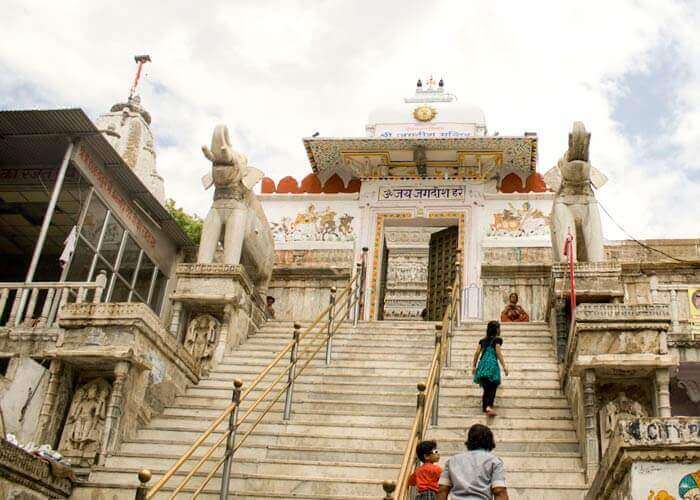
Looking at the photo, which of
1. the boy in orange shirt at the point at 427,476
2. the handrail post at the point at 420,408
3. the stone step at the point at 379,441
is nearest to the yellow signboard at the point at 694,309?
the stone step at the point at 379,441

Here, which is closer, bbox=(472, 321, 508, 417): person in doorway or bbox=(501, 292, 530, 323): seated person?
bbox=(472, 321, 508, 417): person in doorway

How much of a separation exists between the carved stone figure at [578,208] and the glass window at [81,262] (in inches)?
288

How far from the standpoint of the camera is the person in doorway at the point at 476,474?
4.38 m

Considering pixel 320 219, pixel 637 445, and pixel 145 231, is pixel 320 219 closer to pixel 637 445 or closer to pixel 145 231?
pixel 145 231

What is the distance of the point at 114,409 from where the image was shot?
7.92 m

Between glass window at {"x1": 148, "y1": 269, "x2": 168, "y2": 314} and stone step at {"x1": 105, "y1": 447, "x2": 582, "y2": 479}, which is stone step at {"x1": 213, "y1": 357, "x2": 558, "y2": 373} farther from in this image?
glass window at {"x1": 148, "y1": 269, "x2": 168, "y2": 314}

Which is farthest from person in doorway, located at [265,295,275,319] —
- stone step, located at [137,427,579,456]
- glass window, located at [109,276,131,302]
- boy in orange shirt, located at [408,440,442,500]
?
boy in orange shirt, located at [408,440,442,500]

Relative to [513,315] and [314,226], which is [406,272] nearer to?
[314,226]

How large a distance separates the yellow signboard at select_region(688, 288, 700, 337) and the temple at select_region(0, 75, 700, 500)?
0.09 ft

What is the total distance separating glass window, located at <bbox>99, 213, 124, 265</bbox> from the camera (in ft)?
44.2

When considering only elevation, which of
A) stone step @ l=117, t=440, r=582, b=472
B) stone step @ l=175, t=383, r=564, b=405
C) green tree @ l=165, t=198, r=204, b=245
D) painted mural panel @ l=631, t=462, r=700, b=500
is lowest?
painted mural panel @ l=631, t=462, r=700, b=500

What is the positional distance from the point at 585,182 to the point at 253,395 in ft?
19.9

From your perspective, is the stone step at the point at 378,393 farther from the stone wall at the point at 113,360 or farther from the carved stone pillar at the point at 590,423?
the carved stone pillar at the point at 590,423

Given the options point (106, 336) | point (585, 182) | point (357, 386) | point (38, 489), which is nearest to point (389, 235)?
point (585, 182)
